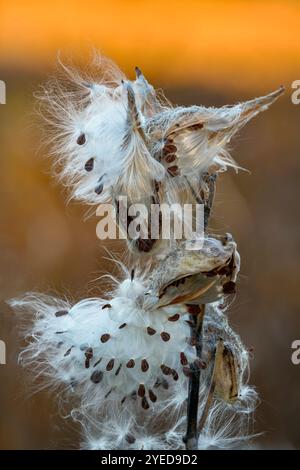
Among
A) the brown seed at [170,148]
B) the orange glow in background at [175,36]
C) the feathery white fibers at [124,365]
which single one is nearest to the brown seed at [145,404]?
the feathery white fibers at [124,365]

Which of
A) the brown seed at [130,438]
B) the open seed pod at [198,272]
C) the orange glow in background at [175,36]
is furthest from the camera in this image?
the orange glow in background at [175,36]

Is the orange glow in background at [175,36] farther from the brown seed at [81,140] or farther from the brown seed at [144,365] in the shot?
the brown seed at [144,365]

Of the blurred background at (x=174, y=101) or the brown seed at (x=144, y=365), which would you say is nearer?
the brown seed at (x=144, y=365)

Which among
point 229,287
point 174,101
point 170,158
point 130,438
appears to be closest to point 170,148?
point 170,158

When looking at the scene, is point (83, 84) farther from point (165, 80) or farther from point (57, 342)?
point (165, 80)

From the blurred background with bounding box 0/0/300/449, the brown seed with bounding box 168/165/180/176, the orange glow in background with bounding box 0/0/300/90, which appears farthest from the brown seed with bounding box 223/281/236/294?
the orange glow in background with bounding box 0/0/300/90

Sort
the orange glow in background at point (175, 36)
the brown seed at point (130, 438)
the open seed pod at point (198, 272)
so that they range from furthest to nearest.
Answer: the orange glow in background at point (175, 36) → the brown seed at point (130, 438) → the open seed pod at point (198, 272)

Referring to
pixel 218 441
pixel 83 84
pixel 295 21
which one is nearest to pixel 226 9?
pixel 295 21
